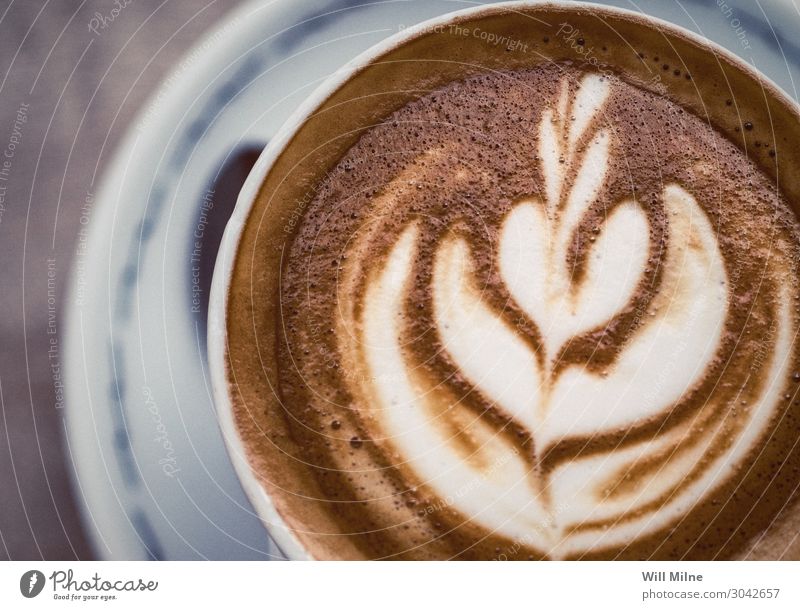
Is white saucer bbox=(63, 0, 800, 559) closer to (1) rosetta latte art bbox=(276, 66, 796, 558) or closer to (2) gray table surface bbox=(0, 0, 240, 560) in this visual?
(2) gray table surface bbox=(0, 0, 240, 560)

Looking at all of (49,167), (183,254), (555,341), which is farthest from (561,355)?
(49,167)

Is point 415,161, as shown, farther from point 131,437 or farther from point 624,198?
point 131,437

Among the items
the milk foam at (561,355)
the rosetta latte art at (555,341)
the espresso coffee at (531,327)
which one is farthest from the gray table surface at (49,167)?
the milk foam at (561,355)

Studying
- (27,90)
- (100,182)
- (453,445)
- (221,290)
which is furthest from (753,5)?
(27,90)

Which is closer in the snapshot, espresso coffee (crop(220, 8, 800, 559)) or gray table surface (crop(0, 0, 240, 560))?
espresso coffee (crop(220, 8, 800, 559))

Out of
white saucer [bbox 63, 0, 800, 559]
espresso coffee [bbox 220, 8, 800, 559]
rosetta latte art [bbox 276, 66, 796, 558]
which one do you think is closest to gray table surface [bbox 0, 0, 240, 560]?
white saucer [bbox 63, 0, 800, 559]

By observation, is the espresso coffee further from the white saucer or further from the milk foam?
the white saucer

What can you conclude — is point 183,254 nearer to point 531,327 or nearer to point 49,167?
point 49,167
